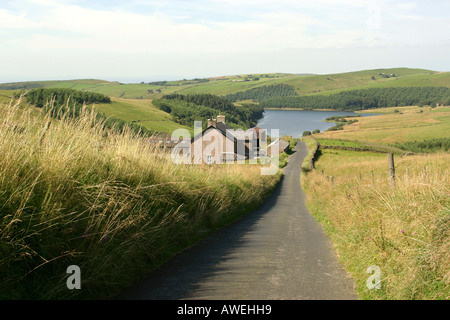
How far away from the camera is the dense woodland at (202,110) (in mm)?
152875

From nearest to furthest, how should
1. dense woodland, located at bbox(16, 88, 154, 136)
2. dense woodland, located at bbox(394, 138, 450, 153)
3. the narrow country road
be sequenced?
the narrow country road
dense woodland, located at bbox(16, 88, 154, 136)
dense woodland, located at bbox(394, 138, 450, 153)

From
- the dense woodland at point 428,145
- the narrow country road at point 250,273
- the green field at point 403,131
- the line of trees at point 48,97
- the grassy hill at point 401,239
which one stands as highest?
the line of trees at point 48,97

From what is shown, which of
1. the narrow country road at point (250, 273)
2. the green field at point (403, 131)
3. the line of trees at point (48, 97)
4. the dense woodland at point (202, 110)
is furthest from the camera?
the dense woodland at point (202, 110)

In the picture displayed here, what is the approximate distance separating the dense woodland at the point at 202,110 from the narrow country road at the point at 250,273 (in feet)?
439

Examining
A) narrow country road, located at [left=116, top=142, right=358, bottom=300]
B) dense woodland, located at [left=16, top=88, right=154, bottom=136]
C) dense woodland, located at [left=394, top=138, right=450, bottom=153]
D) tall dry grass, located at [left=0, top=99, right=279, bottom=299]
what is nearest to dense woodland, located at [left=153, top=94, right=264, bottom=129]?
dense woodland, located at [left=394, top=138, right=450, bottom=153]

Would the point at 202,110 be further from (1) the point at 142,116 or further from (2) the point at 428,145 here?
(2) the point at 428,145

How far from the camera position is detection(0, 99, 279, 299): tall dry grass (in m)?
4.63

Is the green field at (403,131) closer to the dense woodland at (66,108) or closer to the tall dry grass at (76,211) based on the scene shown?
the dense woodland at (66,108)

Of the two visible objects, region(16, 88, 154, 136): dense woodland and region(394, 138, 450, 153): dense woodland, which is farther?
region(394, 138, 450, 153): dense woodland

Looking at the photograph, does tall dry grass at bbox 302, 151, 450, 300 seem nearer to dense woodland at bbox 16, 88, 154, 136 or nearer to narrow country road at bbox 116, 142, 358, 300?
narrow country road at bbox 116, 142, 358, 300

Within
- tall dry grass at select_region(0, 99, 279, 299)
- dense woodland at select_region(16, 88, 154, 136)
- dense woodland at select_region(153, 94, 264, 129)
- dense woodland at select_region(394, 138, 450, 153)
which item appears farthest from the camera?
dense woodland at select_region(153, 94, 264, 129)

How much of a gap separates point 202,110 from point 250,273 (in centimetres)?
15911

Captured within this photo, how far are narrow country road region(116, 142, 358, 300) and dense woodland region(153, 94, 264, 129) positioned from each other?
134m

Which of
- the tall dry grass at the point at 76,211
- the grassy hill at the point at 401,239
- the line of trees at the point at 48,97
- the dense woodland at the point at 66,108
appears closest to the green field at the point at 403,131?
the line of trees at the point at 48,97
